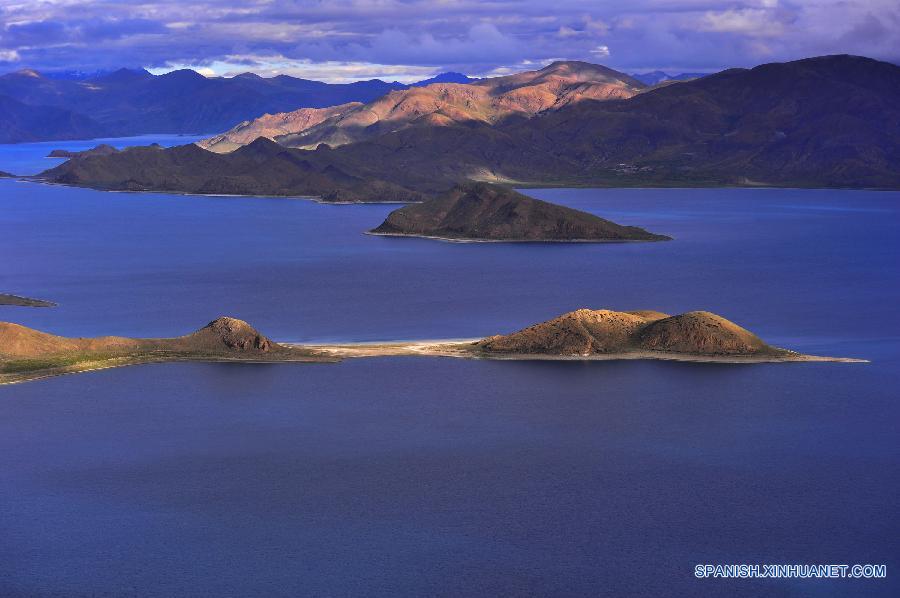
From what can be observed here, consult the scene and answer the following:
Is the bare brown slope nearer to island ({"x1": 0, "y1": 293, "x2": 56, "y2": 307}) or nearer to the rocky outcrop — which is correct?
the rocky outcrop

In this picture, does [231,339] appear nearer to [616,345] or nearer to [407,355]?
[407,355]

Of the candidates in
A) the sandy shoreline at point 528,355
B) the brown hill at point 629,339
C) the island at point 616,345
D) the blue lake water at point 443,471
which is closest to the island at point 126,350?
the blue lake water at point 443,471

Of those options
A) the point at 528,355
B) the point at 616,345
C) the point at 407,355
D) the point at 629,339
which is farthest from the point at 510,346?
the point at 629,339

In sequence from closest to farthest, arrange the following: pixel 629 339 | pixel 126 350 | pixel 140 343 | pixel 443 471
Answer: pixel 443 471 → pixel 126 350 → pixel 140 343 → pixel 629 339

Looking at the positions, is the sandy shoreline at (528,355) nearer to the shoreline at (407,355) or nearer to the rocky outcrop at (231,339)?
the shoreline at (407,355)

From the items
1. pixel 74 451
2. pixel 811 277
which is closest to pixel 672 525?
pixel 74 451

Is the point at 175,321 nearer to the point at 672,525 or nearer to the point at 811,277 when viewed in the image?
the point at 672,525
